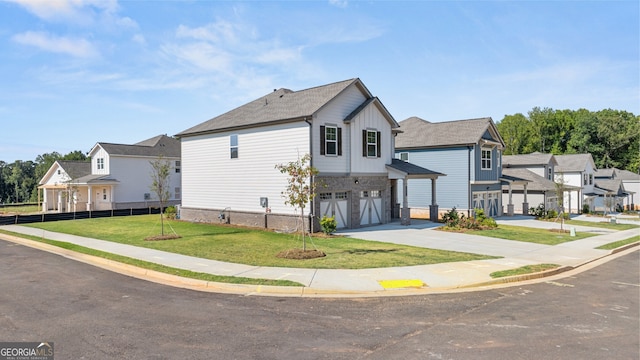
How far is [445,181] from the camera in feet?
117

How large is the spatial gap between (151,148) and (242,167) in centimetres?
2524

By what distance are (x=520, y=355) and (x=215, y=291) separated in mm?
7518

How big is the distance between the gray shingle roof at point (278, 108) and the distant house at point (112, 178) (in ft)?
52.1

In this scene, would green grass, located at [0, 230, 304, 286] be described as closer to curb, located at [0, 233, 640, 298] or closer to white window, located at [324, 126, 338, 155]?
curb, located at [0, 233, 640, 298]

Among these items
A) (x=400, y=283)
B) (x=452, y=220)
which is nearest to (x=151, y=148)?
(x=452, y=220)

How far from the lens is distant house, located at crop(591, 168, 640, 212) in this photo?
56572 millimetres

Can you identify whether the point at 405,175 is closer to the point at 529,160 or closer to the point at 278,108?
the point at 278,108

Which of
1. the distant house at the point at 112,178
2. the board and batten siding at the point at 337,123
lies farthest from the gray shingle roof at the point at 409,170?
the distant house at the point at 112,178

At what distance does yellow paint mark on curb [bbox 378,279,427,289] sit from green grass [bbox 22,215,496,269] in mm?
2033

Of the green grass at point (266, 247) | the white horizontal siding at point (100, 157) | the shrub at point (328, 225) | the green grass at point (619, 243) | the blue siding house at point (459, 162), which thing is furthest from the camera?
the white horizontal siding at point (100, 157)

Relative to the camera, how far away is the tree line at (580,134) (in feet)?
265

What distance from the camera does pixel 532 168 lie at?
157 feet

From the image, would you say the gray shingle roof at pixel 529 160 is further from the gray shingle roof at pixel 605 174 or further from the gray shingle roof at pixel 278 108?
the gray shingle roof at pixel 278 108

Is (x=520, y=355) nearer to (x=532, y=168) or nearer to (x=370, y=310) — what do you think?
(x=370, y=310)
